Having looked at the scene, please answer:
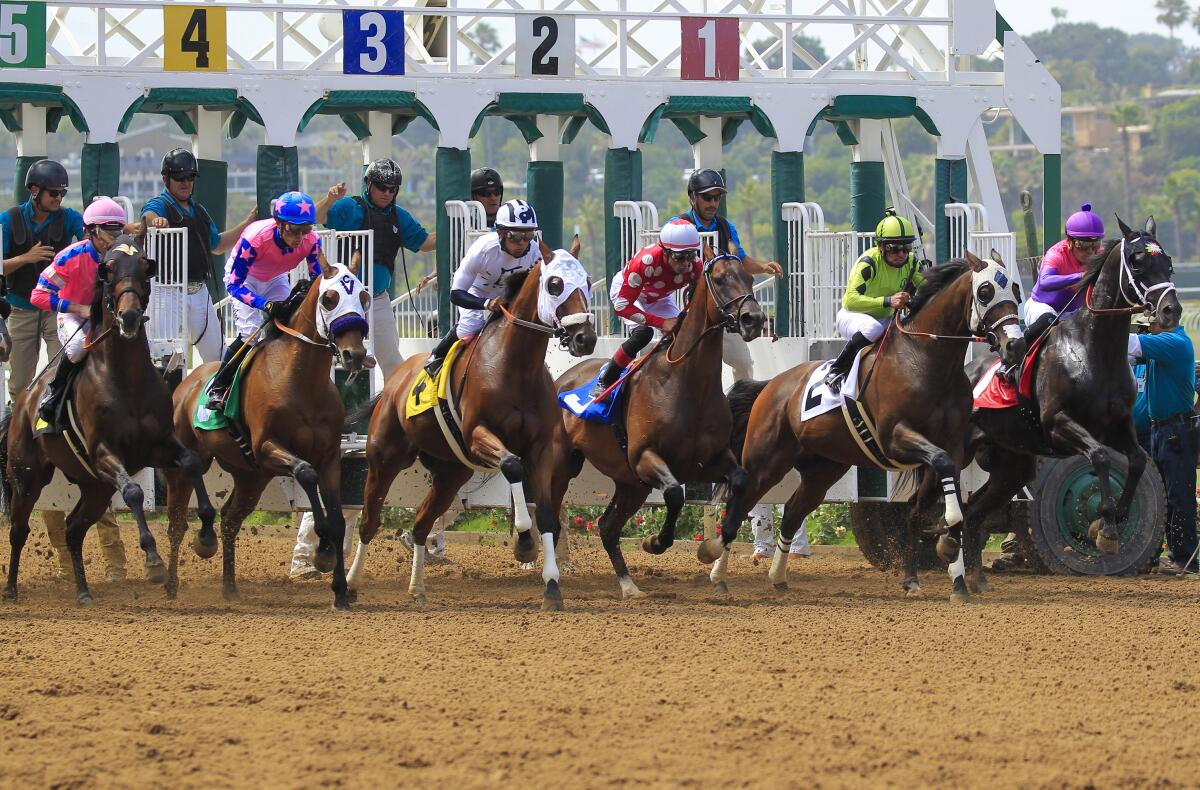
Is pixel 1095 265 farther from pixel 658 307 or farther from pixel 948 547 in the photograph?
pixel 658 307

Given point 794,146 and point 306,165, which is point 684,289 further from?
point 306,165

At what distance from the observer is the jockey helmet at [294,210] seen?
9953 millimetres

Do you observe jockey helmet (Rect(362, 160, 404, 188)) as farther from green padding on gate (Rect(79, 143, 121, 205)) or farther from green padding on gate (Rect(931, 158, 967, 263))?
green padding on gate (Rect(931, 158, 967, 263))

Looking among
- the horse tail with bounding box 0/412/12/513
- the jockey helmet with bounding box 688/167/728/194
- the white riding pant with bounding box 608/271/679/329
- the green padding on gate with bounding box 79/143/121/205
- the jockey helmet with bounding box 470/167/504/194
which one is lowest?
the horse tail with bounding box 0/412/12/513

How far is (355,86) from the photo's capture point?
1386 cm

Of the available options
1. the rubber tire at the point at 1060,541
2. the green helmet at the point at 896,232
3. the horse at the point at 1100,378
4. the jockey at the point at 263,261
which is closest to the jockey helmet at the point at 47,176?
the jockey at the point at 263,261

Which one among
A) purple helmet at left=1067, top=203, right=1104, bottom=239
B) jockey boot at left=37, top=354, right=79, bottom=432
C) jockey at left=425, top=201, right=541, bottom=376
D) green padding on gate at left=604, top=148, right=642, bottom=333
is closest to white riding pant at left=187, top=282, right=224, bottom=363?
jockey boot at left=37, top=354, right=79, bottom=432

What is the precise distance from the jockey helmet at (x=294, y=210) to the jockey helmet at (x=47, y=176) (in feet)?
5.72

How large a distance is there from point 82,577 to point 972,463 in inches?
214

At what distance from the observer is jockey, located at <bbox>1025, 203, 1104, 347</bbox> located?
10.8 meters

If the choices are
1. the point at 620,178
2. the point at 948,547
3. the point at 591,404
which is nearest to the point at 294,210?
the point at 591,404

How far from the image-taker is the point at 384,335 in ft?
39.1

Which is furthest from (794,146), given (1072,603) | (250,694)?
(250,694)

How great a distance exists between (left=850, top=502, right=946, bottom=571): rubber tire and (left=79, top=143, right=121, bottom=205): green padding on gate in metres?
5.76
